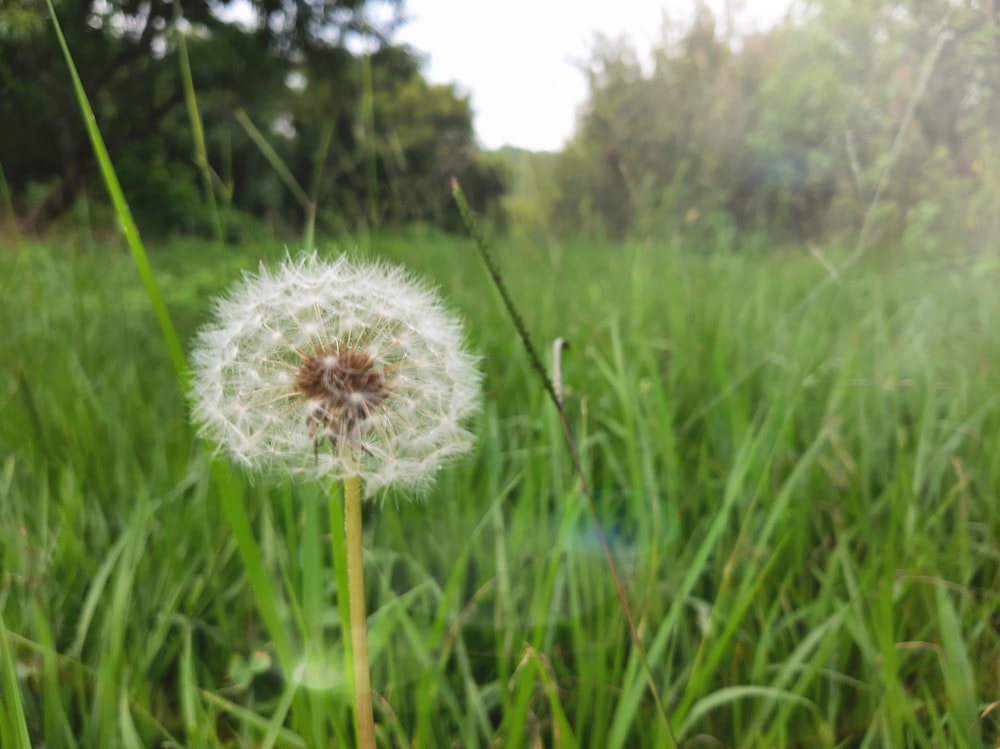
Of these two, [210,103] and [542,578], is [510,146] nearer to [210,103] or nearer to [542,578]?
[542,578]

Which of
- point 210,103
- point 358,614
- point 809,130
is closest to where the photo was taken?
point 358,614

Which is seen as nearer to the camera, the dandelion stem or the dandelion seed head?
the dandelion stem

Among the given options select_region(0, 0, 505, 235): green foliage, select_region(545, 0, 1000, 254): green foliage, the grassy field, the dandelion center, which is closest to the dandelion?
the dandelion center

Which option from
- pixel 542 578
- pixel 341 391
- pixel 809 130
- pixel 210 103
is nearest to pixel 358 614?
pixel 341 391

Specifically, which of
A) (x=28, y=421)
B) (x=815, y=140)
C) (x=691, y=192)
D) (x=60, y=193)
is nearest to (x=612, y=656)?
(x=28, y=421)

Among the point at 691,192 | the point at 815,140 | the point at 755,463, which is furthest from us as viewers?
the point at 691,192

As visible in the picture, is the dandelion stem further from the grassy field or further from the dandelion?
the grassy field

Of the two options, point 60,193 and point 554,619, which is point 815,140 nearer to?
point 60,193
